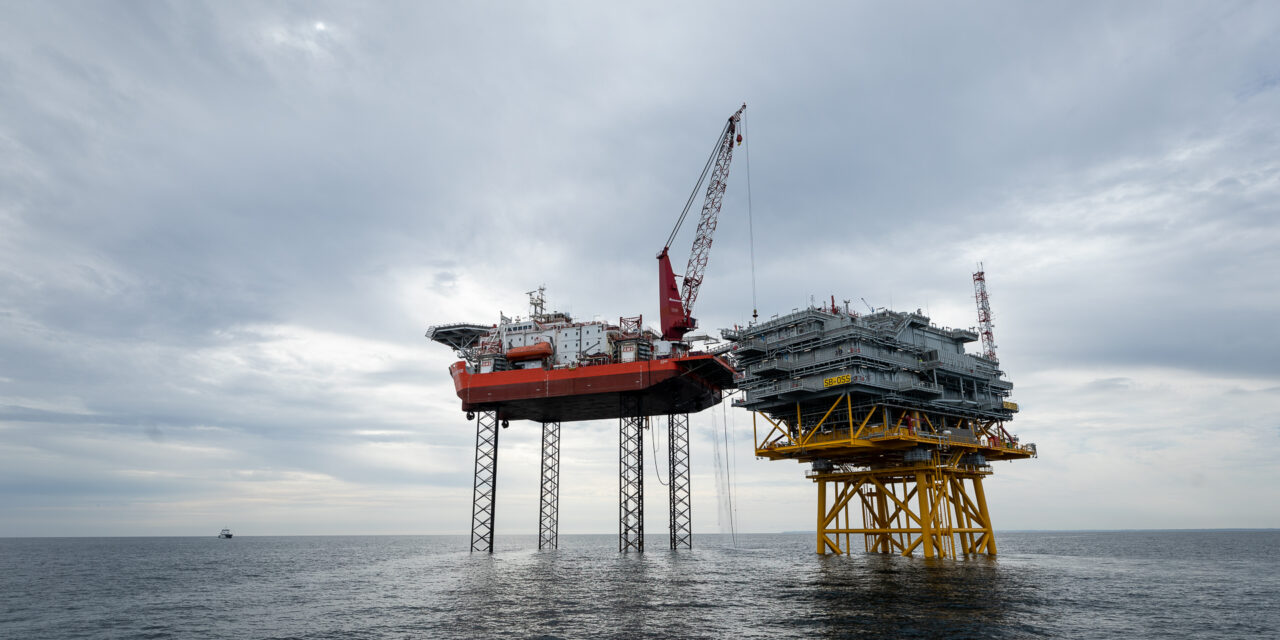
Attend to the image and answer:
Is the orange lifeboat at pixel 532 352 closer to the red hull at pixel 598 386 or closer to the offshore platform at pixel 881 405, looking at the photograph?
the red hull at pixel 598 386

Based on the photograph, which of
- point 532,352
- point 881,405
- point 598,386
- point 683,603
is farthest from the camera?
point 532,352

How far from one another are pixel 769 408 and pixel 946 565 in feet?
47.4

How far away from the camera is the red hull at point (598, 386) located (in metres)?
53.9

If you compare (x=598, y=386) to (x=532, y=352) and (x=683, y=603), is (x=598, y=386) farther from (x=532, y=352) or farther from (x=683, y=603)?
(x=683, y=603)

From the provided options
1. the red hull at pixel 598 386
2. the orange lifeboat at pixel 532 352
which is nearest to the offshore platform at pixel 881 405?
the red hull at pixel 598 386

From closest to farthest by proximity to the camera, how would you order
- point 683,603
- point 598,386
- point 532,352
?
point 683,603, point 598,386, point 532,352

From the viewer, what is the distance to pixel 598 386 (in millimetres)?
55031

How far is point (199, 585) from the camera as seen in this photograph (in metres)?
48.1

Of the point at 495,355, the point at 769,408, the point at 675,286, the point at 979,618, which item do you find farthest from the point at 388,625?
the point at 675,286

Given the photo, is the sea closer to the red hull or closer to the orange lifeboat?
the red hull

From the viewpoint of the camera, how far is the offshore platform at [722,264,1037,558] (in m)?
44.4

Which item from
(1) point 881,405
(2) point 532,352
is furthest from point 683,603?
(2) point 532,352

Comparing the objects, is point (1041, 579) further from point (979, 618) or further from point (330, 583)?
point (330, 583)

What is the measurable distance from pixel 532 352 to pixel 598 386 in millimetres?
6608
